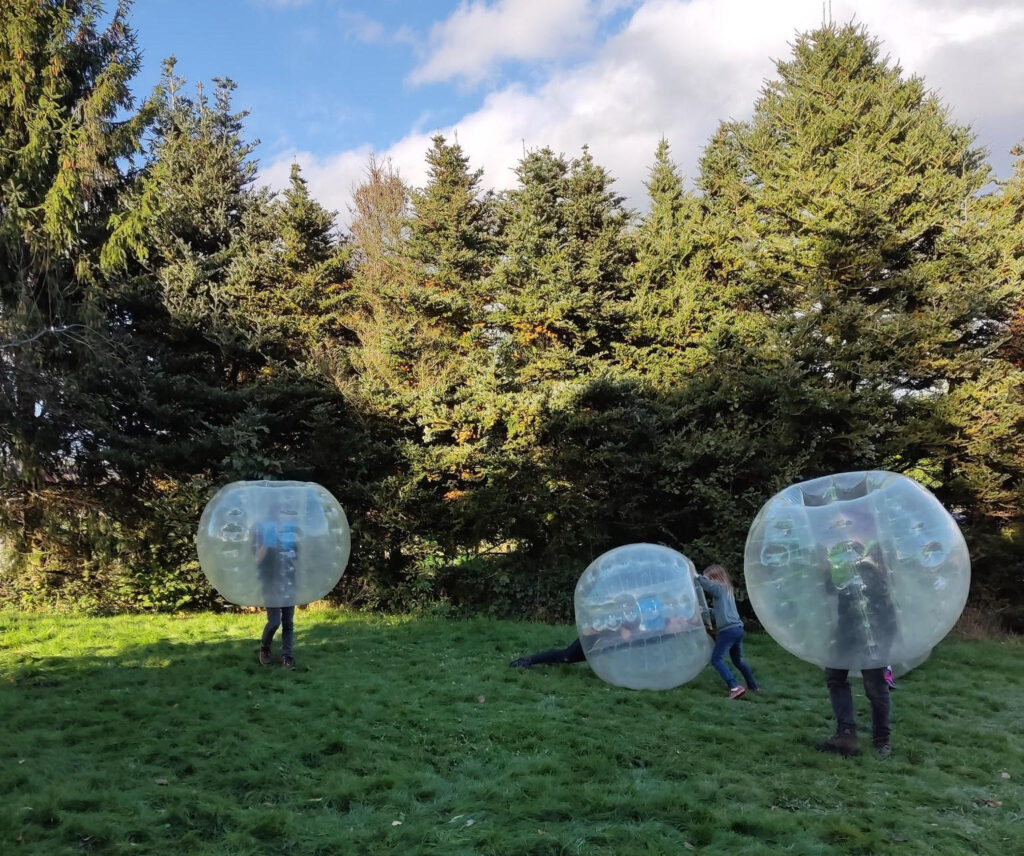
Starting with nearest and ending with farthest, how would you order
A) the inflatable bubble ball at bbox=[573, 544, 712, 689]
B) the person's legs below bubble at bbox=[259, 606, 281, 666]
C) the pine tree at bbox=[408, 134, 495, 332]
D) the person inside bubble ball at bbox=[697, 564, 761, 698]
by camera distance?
1. the inflatable bubble ball at bbox=[573, 544, 712, 689]
2. the person inside bubble ball at bbox=[697, 564, 761, 698]
3. the person's legs below bubble at bbox=[259, 606, 281, 666]
4. the pine tree at bbox=[408, 134, 495, 332]

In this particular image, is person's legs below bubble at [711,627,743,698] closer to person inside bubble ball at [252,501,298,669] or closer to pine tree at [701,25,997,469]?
person inside bubble ball at [252,501,298,669]

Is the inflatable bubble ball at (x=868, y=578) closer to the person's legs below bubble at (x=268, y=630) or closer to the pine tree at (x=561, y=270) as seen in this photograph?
the person's legs below bubble at (x=268, y=630)

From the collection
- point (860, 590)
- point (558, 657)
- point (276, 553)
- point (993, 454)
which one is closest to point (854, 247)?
point (993, 454)

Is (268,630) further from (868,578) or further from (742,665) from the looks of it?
(868,578)

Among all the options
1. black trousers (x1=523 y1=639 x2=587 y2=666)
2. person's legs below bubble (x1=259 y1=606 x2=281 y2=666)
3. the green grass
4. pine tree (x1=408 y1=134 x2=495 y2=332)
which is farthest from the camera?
pine tree (x1=408 y1=134 x2=495 y2=332)

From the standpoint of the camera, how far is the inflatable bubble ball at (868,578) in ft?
15.4

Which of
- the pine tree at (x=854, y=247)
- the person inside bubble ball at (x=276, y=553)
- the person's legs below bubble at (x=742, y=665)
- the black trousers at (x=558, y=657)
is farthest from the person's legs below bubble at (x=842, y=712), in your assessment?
the pine tree at (x=854, y=247)

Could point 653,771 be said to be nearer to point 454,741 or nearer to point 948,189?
point 454,741

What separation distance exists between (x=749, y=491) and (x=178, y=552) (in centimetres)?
1161

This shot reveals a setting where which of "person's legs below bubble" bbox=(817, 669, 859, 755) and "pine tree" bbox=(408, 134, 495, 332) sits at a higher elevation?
"pine tree" bbox=(408, 134, 495, 332)

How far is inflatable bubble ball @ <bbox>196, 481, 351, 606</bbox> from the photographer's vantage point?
6.85 meters

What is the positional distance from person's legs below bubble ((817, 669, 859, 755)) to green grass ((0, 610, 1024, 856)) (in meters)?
0.20

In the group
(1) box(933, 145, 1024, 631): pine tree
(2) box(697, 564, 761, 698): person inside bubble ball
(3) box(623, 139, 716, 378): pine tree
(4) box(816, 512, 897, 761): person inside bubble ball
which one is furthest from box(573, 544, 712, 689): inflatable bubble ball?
(1) box(933, 145, 1024, 631): pine tree

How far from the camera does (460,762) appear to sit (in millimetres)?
5594
